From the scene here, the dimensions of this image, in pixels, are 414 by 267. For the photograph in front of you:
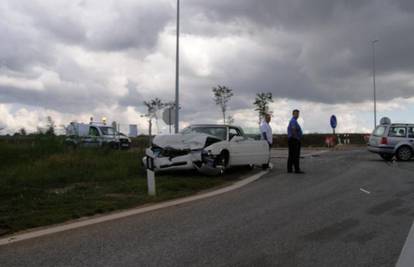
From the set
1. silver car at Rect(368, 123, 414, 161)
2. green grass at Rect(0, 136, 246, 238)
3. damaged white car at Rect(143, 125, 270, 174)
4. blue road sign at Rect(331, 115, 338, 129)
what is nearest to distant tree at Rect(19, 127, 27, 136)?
green grass at Rect(0, 136, 246, 238)

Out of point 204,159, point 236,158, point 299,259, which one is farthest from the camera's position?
point 236,158

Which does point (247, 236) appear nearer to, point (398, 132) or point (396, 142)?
point (396, 142)

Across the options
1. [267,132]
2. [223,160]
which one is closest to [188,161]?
[223,160]

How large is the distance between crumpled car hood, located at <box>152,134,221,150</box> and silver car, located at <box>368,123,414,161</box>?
967cm

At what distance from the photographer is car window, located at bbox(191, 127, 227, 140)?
1387 centimetres

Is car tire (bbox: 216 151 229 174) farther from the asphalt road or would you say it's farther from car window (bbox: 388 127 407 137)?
car window (bbox: 388 127 407 137)

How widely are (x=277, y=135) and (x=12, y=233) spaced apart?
140ft

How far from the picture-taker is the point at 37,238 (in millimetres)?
5898

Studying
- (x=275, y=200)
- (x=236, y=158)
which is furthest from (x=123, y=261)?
(x=236, y=158)

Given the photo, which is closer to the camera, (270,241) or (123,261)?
(123,261)

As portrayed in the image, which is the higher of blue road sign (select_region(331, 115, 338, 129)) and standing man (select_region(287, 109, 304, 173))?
blue road sign (select_region(331, 115, 338, 129))

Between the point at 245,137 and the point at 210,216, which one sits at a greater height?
the point at 245,137

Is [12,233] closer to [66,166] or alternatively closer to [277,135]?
[66,166]

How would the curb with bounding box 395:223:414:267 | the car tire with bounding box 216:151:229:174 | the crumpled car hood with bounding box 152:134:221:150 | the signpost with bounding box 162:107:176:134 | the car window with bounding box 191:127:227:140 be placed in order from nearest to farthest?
the curb with bounding box 395:223:414:267, the crumpled car hood with bounding box 152:134:221:150, the car tire with bounding box 216:151:229:174, the car window with bounding box 191:127:227:140, the signpost with bounding box 162:107:176:134
